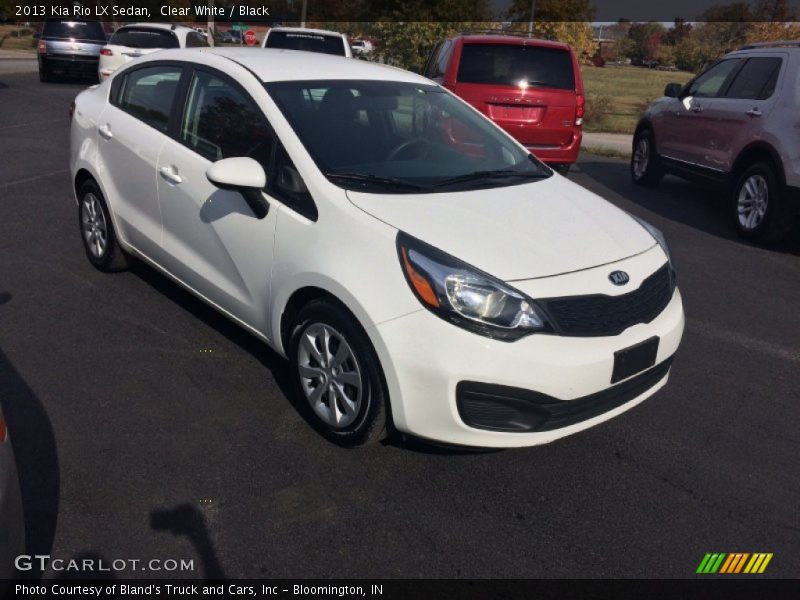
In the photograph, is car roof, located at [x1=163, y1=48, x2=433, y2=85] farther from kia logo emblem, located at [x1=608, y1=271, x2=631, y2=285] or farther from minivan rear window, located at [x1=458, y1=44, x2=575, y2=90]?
minivan rear window, located at [x1=458, y1=44, x2=575, y2=90]

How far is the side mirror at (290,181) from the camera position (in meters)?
3.70

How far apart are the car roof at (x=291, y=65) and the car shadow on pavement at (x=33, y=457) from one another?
6.58 ft

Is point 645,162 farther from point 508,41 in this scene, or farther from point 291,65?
point 291,65

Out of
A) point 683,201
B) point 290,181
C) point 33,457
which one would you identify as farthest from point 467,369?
point 683,201

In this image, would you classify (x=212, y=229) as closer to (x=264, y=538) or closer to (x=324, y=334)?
(x=324, y=334)

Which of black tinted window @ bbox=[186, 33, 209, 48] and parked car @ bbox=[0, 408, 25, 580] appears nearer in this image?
parked car @ bbox=[0, 408, 25, 580]

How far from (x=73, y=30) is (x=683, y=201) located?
16949 mm

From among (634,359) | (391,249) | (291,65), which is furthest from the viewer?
(291,65)

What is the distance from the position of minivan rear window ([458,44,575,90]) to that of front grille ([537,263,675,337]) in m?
5.94

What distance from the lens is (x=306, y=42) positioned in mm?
14242

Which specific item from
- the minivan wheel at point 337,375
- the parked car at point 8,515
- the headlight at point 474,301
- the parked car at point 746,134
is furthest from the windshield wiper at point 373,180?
the parked car at point 746,134

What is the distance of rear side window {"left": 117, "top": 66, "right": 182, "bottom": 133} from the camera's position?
4.75m
